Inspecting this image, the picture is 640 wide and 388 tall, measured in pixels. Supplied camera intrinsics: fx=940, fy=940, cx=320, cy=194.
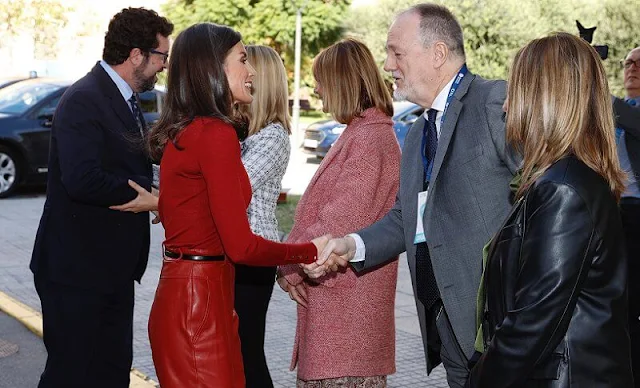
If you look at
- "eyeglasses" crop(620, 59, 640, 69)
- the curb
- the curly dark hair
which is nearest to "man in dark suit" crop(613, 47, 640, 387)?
"eyeglasses" crop(620, 59, 640, 69)

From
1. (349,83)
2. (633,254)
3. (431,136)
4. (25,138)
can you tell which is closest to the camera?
(431,136)

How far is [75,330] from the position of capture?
4.27 m

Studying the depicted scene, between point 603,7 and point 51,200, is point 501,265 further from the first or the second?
point 603,7

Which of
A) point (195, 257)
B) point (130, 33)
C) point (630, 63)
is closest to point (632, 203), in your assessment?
point (630, 63)

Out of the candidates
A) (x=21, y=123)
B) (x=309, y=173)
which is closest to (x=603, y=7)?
(x=309, y=173)

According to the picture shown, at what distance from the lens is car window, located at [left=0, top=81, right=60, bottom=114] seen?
14.9 m

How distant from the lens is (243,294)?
4.56 metres

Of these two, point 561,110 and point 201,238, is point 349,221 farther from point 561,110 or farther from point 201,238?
point 561,110

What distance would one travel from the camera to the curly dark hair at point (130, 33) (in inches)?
172

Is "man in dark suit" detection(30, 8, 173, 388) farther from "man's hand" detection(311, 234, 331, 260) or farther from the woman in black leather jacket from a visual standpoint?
the woman in black leather jacket

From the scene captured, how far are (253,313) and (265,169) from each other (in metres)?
0.72

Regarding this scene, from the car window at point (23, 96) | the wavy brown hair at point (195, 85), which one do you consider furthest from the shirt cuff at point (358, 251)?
the car window at point (23, 96)

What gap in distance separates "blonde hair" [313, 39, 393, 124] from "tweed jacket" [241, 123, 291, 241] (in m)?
0.31

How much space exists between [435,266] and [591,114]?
980 millimetres
